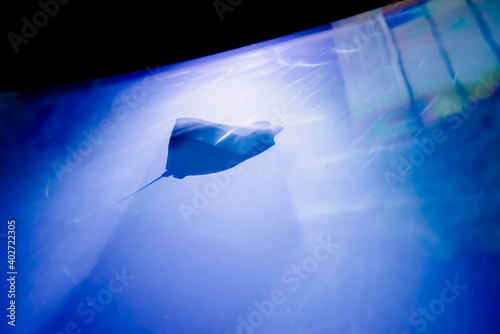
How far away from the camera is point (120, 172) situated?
119 inches

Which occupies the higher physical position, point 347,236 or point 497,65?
point 497,65

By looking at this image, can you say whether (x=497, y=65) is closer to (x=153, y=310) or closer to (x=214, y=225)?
(x=214, y=225)

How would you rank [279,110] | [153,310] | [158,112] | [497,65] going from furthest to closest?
[158,112] < [279,110] < [153,310] < [497,65]

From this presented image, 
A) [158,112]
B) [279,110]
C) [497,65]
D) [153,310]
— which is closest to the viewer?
[497,65]

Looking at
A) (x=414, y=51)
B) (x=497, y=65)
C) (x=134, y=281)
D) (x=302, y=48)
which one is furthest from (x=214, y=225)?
(x=497, y=65)

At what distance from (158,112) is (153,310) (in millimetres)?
1882

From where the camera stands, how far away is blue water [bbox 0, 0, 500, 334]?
7.29 feet
